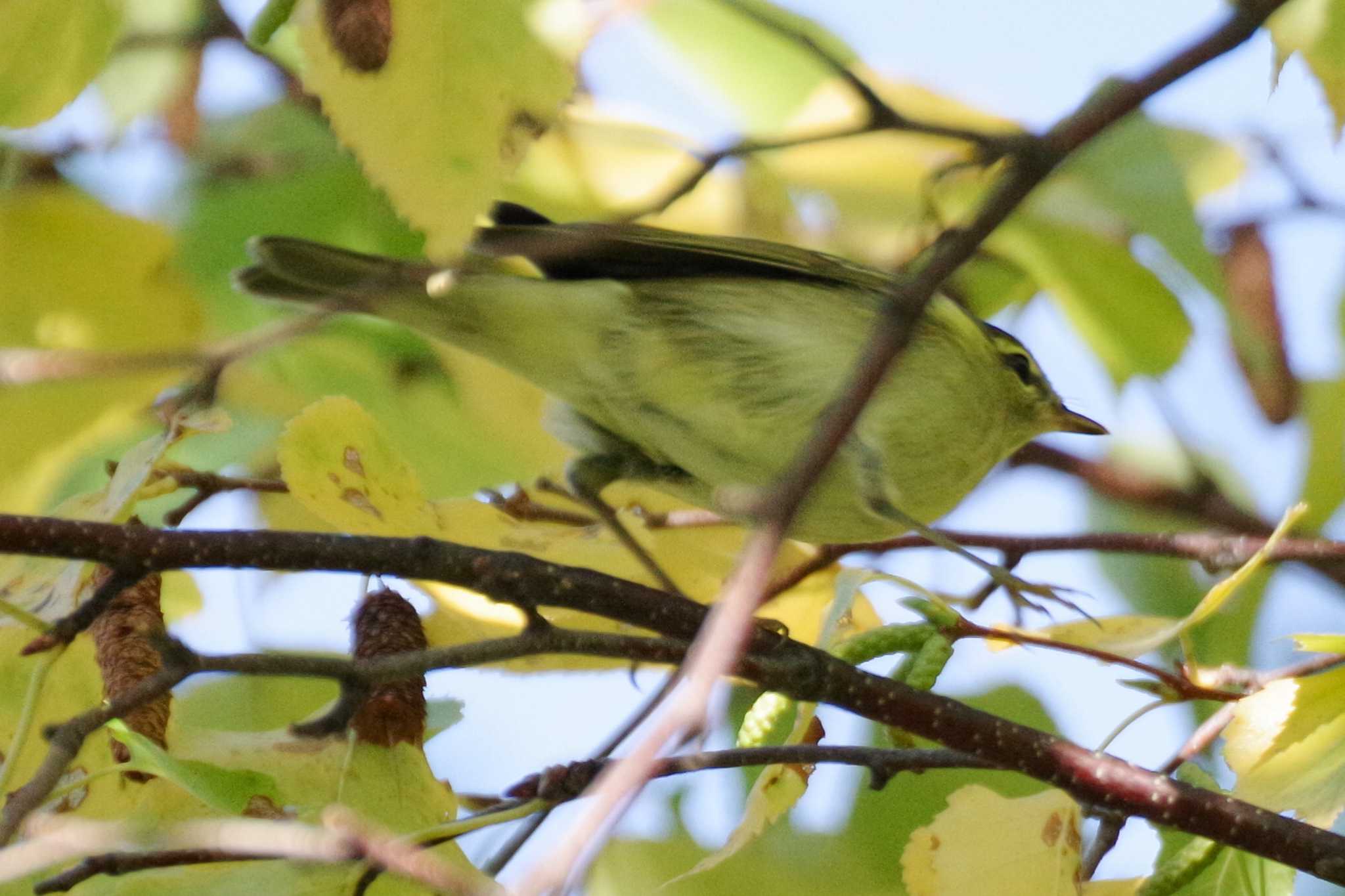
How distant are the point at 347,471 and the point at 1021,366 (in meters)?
1.68

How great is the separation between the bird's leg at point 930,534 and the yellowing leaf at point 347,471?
87 cm

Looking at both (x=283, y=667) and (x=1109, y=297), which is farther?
(x=1109, y=297)

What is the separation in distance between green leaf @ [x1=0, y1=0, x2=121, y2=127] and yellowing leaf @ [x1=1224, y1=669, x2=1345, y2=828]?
157 cm

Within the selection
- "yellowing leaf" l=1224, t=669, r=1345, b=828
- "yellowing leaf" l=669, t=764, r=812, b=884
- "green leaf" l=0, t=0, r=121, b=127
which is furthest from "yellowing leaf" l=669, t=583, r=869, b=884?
"green leaf" l=0, t=0, r=121, b=127

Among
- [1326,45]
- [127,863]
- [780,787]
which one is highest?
[1326,45]

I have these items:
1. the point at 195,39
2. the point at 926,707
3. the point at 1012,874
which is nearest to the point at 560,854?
the point at 926,707

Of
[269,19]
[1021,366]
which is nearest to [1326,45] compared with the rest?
[269,19]

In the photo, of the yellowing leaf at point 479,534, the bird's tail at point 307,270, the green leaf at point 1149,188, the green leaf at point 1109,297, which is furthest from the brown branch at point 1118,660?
the bird's tail at point 307,270

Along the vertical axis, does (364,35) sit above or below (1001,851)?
above

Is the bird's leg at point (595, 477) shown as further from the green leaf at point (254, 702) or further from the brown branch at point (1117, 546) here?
the green leaf at point (254, 702)

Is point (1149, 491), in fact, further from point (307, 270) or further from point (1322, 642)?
point (307, 270)

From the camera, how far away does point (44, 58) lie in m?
1.72

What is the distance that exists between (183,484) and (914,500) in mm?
1311

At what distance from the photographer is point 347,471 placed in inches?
76.1
